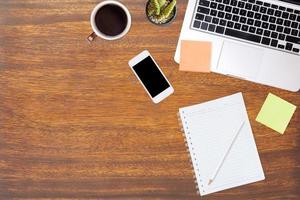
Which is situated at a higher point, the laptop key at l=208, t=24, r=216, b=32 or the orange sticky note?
the laptop key at l=208, t=24, r=216, b=32

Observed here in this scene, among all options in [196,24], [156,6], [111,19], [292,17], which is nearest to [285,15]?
[292,17]

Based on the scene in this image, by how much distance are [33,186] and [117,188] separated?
0.69ft

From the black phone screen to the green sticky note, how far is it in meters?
0.26

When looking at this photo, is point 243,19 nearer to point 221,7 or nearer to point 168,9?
point 221,7

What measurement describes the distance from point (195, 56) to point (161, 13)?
→ 14 cm

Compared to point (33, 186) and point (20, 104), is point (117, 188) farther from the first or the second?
point (20, 104)

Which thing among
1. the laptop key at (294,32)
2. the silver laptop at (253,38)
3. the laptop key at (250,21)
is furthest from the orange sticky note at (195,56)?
the laptop key at (294,32)

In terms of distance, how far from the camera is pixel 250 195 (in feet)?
2.98

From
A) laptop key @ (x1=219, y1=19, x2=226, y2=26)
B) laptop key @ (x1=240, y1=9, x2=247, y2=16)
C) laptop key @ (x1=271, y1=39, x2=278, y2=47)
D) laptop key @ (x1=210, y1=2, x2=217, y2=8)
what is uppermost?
laptop key @ (x1=210, y1=2, x2=217, y2=8)

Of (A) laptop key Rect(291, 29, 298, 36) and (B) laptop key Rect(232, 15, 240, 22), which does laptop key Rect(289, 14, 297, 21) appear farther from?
(B) laptop key Rect(232, 15, 240, 22)

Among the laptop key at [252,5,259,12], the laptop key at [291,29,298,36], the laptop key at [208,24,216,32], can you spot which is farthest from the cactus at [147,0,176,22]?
the laptop key at [291,29,298,36]

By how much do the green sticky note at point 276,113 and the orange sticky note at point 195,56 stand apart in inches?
7.0

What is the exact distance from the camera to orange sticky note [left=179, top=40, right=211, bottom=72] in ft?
2.96

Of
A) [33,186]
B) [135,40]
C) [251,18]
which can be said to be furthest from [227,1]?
[33,186]
